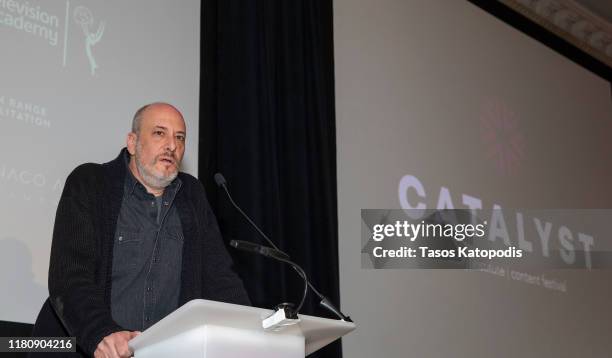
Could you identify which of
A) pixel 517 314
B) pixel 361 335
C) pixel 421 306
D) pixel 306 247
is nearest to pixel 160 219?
pixel 306 247

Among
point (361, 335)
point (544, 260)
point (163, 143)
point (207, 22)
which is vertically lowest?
point (361, 335)

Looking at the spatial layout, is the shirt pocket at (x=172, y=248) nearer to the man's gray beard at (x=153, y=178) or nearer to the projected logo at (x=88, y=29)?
the man's gray beard at (x=153, y=178)

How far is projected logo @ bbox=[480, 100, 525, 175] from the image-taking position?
532 centimetres

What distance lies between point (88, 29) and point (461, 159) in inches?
106

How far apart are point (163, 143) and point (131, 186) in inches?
6.8

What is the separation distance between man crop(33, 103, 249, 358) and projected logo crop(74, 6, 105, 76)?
24.7 inches

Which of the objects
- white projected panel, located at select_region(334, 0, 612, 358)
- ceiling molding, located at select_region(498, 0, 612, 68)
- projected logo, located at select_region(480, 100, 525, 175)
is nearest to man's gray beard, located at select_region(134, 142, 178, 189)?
white projected panel, located at select_region(334, 0, 612, 358)

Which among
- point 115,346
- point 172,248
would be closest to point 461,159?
point 172,248

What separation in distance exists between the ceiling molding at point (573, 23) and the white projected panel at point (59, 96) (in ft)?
11.0

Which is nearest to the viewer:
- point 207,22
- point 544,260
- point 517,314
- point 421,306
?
point 207,22

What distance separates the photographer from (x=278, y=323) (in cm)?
176

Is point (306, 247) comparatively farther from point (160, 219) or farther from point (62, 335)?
point (62, 335)

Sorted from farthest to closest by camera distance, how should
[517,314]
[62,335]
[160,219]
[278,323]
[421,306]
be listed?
1. [517,314]
2. [421,306]
3. [160,219]
4. [62,335]
5. [278,323]

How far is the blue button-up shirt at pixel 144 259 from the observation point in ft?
7.59
